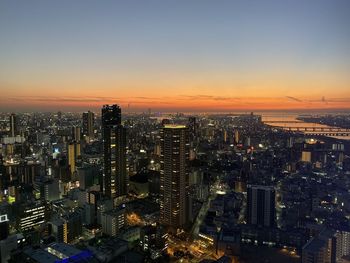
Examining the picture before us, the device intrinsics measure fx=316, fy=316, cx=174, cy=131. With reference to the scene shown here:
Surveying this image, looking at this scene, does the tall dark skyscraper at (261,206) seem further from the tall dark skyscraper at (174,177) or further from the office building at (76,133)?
the office building at (76,133)

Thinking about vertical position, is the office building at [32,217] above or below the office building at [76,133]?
below

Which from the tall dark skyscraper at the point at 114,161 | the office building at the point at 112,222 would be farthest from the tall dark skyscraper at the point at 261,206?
the tall dark skyscraper at the point at 114,161

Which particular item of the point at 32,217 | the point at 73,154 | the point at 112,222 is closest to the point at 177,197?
the point at 112,222

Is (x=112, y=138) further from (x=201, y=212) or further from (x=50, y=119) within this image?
(x=50, y=119)

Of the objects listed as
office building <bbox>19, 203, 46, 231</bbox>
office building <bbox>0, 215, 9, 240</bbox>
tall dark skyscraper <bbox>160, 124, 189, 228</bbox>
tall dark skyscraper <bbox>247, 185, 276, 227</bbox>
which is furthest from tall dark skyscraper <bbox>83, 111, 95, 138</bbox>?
tall dark skyscraper <bbox>247, 185, 276, 227</bbox>

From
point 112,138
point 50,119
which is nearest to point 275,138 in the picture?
point 112,138

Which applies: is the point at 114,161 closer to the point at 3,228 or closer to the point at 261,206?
the point at 3,228
